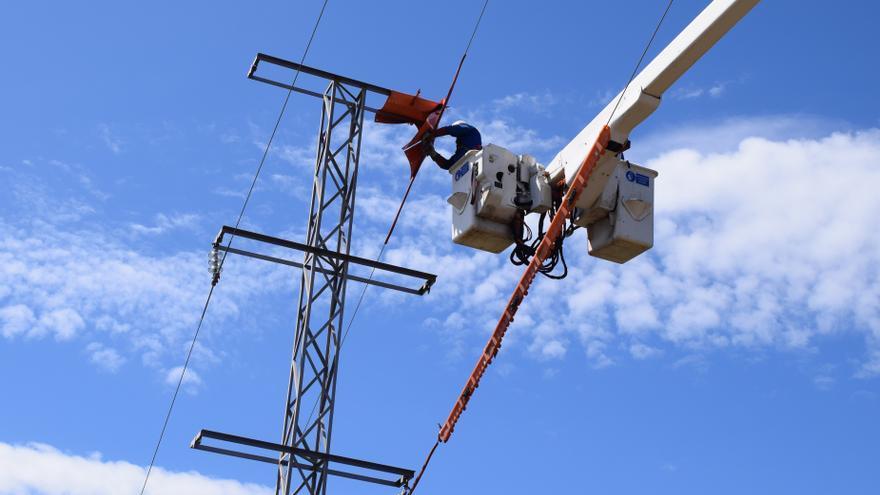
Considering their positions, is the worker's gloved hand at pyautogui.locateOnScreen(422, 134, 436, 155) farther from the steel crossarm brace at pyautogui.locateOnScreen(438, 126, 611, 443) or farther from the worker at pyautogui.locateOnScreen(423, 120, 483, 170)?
the steel crossarm brace at pyautogui.locateOnScreen(438, 126, 611, 443)

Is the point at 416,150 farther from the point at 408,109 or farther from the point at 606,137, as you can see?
the point at 606,137

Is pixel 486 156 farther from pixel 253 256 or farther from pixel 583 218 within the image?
pixel 253 256

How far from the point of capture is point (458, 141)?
62.7 feet

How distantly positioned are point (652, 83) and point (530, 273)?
2.17 m

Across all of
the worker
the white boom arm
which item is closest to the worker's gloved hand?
the worker

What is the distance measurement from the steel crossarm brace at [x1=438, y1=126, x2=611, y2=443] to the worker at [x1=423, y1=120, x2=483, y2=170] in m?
1.98

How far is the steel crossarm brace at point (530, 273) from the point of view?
55.1ft

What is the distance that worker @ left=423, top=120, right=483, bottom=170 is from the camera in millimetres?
18991

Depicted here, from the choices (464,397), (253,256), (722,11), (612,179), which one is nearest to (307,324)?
(253,256)

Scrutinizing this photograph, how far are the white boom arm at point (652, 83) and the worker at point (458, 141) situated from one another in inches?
57.8

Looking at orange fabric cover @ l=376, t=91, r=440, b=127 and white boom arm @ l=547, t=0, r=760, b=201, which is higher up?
orange fabric cover @ l=376, t=91, r=440, b=127

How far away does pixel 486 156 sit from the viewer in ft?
58.6

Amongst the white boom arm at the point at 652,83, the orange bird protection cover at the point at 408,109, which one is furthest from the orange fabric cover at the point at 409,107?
the white boom arm at the point at 652,83

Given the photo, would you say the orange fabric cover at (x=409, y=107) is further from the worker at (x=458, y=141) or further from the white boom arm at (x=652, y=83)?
the white boom arm at (x=652, y=83)
